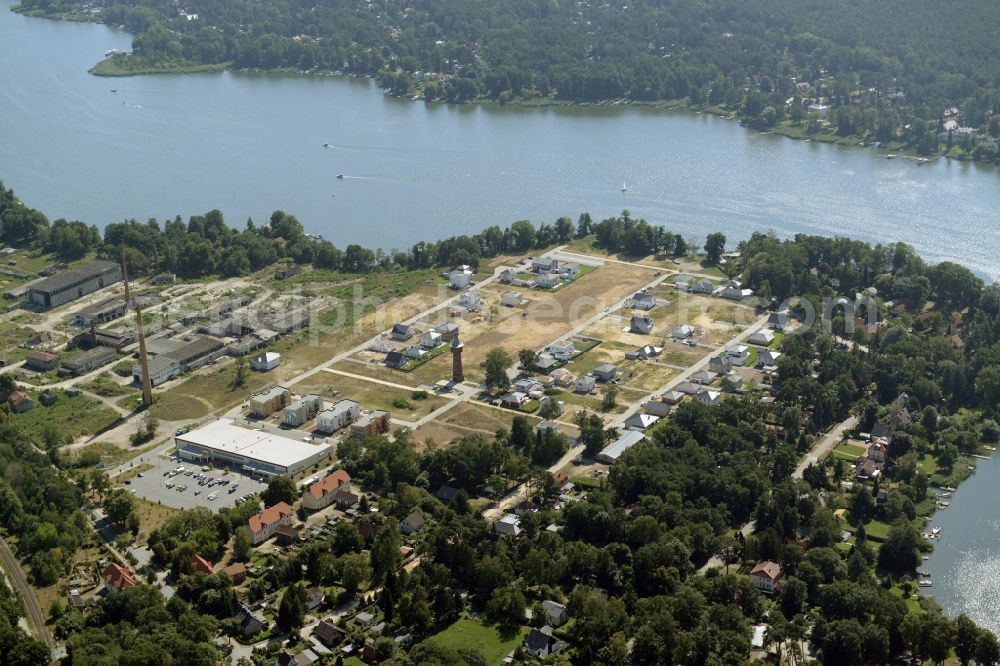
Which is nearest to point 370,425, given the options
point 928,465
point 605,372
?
point 605,372

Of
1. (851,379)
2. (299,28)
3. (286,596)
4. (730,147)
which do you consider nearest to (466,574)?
(286,596)

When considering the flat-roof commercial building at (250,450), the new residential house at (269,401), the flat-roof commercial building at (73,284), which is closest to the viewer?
the flat-roof commercial building at (250,450)

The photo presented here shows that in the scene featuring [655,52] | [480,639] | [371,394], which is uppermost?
[655,52]

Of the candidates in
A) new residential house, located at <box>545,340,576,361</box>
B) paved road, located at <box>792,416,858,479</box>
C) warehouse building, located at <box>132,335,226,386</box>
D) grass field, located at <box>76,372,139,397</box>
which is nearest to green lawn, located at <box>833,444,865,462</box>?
paved road, located at <box>792,416,858,479</box>

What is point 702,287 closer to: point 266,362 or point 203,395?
point 266,362

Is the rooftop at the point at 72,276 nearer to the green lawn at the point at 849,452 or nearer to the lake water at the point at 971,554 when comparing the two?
the green lawn at the point at 849,452

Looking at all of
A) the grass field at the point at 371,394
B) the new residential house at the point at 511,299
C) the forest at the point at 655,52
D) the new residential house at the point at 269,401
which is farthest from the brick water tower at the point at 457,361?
the forest at the point at 655,52
